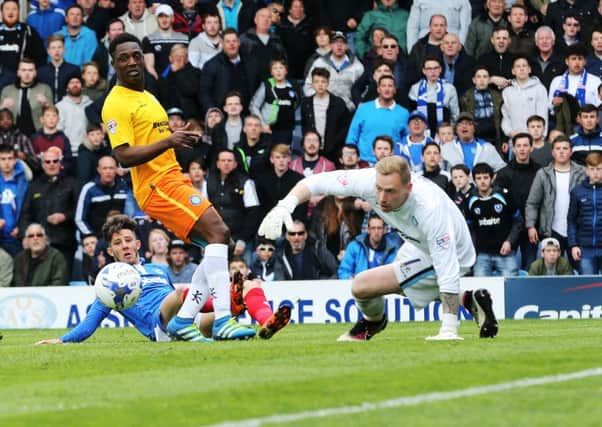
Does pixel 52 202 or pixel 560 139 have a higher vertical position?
pixel 560 139

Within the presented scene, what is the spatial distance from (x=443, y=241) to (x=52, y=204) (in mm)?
10818

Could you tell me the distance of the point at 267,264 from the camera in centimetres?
1989

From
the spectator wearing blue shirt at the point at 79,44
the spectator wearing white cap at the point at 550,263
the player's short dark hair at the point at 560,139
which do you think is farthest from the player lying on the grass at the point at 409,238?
the spectator wearing blue shirt at the point at 79,44

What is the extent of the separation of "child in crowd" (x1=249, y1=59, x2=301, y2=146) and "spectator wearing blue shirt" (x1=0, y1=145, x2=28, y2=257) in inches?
141

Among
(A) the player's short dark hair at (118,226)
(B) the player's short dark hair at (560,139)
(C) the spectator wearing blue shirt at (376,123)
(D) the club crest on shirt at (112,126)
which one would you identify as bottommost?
(A) the player's short dark hair at (118,226)

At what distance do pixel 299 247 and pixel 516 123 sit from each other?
3.78 meters

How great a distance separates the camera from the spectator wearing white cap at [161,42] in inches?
879

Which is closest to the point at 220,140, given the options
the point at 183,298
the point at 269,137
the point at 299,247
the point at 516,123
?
the point at 269,137

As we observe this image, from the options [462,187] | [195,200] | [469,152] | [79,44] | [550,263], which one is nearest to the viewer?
[195,200]

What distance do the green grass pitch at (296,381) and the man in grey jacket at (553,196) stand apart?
7719mm

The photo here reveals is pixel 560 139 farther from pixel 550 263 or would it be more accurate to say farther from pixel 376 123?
pixel 376 123

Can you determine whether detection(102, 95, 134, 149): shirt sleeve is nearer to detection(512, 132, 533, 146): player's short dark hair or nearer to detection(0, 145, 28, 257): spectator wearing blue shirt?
detection(512, 132, 533, 146): player's short dark hair

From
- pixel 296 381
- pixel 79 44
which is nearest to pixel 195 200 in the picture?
pixel 296 381

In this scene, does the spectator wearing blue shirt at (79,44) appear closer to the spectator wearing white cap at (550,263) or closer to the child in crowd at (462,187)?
the child in crowd at (462,187)
